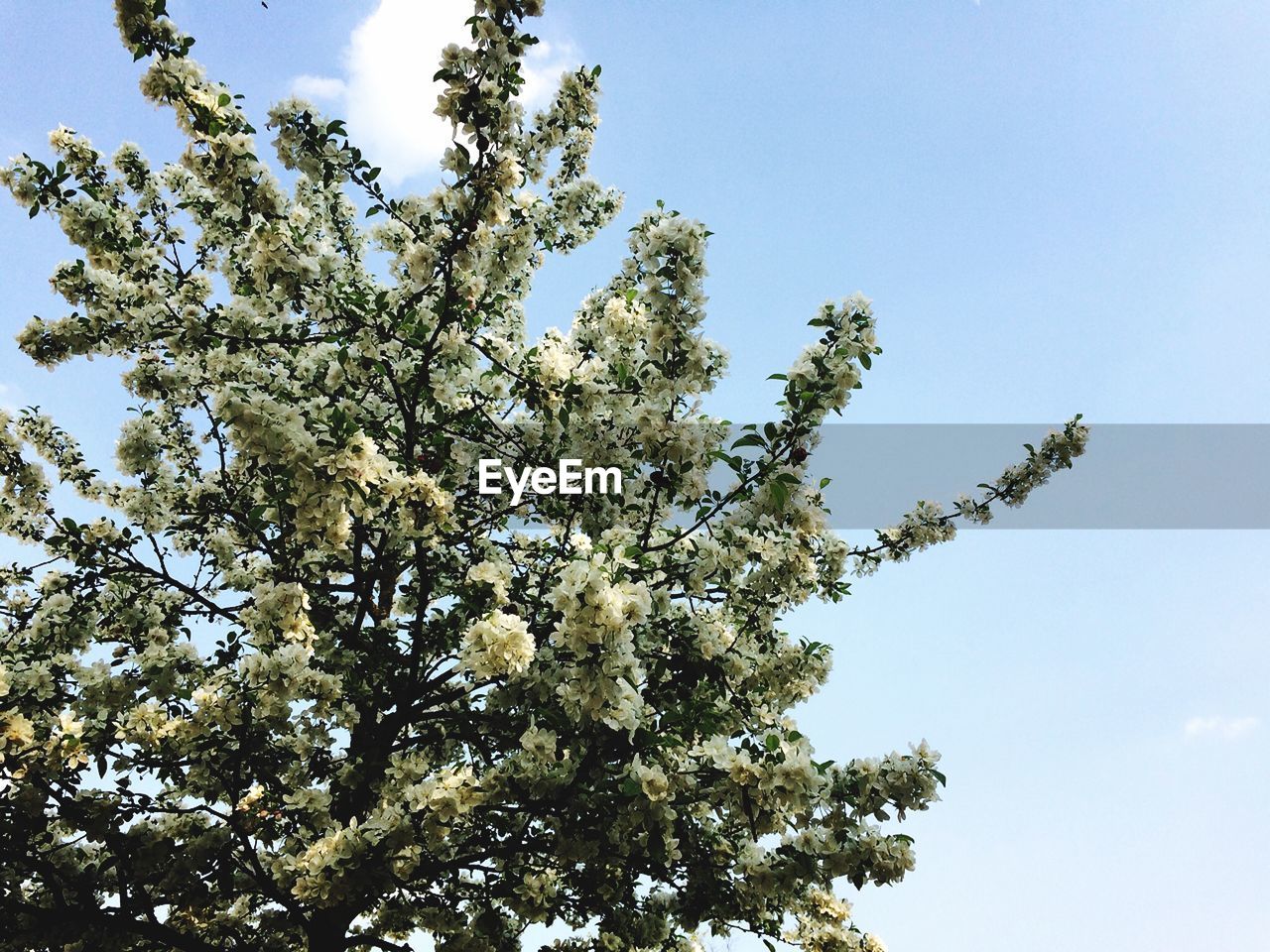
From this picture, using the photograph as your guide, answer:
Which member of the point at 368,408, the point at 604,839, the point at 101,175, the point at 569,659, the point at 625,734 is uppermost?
the point at 101,175

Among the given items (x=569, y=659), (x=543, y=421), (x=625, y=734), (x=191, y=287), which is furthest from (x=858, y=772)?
(x=191, y=287)

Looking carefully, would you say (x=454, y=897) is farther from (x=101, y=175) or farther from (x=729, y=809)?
(x=101, y=175)

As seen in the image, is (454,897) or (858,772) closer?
(858,772)

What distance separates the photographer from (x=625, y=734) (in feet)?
17.6

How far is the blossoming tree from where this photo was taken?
17.5ft

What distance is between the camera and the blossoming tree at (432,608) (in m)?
5.33

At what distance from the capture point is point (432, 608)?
25.0 feet

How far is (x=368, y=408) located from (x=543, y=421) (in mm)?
2062
